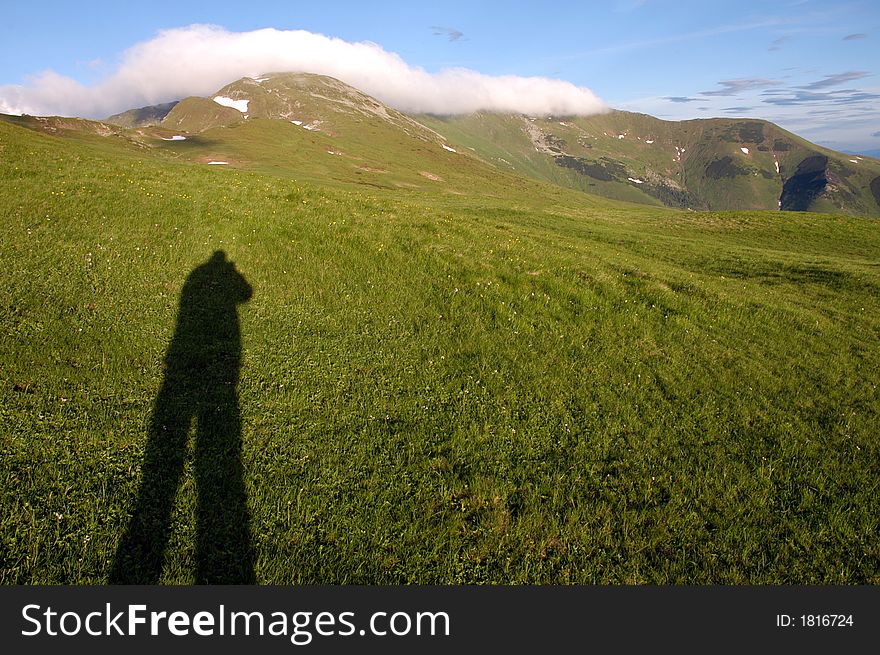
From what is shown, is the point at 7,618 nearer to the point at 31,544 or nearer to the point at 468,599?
the point at 31,544

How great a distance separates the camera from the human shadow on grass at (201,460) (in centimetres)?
619

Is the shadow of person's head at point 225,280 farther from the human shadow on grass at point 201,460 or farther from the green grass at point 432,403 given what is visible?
the human shadow on grass at point 201,460

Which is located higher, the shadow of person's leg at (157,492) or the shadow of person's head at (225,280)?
the shadow of person's head at (225,280)

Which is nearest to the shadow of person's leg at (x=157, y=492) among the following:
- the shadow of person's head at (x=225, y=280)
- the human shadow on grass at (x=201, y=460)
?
the human shadow on grass at (x=201, y=460)

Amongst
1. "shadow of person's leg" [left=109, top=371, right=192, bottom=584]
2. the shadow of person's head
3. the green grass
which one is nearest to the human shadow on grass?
"shadow of person's leg" [left=109, top=371, right=192, bottom=584]

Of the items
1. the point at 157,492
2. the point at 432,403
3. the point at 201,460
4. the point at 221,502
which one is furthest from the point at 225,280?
the point at 221,502

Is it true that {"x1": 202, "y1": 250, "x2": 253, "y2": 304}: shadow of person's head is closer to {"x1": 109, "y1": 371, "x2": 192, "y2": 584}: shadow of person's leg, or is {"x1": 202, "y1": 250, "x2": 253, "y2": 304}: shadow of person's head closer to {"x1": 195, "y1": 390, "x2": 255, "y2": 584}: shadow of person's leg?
{"x1": 109, "y1": 371, "x2": 192, "y2": 584}: shadow of person's leg

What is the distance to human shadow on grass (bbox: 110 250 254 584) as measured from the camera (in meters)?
6.19

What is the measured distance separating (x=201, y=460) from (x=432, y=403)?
5.01 meters

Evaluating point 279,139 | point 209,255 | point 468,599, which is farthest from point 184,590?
point 279,139

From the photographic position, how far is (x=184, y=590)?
5.73 m

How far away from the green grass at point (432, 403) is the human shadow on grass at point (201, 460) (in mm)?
210

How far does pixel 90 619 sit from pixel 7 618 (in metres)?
0.89

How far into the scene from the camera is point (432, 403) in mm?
10750
